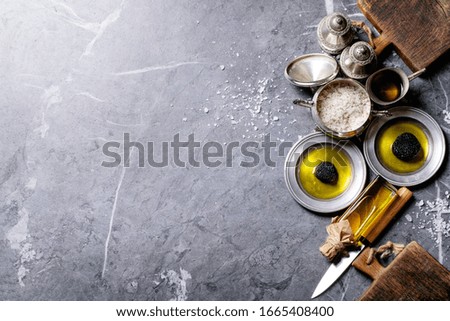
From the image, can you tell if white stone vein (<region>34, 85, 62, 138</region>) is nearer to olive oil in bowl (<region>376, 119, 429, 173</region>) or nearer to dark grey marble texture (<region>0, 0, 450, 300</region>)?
dark grey marble texture (<region>0, 0, 450, 300</region>)

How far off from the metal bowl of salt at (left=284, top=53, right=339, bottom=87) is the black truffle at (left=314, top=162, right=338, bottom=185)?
0.23 m

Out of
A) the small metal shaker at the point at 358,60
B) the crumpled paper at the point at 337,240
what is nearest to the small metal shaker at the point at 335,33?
the small metal shaker at the point at 358,60

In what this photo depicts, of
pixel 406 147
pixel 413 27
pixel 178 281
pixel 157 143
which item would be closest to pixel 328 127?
pixel 406 147

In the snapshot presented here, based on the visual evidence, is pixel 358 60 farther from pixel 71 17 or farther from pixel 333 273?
pixel 71 17

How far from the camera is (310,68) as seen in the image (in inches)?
55.6

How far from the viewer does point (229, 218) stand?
1439 mm

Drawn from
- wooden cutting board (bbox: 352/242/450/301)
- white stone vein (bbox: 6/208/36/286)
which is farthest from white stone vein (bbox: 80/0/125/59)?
wooden cutting board (bbox: 352/242/450/301)

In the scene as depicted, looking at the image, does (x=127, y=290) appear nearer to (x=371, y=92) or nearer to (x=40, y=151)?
(x=40, y=151)

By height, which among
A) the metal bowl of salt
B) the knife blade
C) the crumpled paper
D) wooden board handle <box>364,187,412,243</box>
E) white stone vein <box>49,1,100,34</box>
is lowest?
the knife blade

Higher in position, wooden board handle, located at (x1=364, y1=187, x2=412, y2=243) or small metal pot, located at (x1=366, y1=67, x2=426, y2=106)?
small metal pot, located at (x1=366, y1=67, x2=426, y2=106)

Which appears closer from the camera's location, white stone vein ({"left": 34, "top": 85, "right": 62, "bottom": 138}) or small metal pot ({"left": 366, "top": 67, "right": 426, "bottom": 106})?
small metal pot ({"left": 366, "top": 67, "right": 426, "bottom": 106})

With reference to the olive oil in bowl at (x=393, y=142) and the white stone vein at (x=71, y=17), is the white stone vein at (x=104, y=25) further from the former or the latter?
the olive oil in bowl at (x=393, y=142)

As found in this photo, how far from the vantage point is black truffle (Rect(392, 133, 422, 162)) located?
135cm

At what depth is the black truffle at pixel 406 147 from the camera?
1354 millimetres
